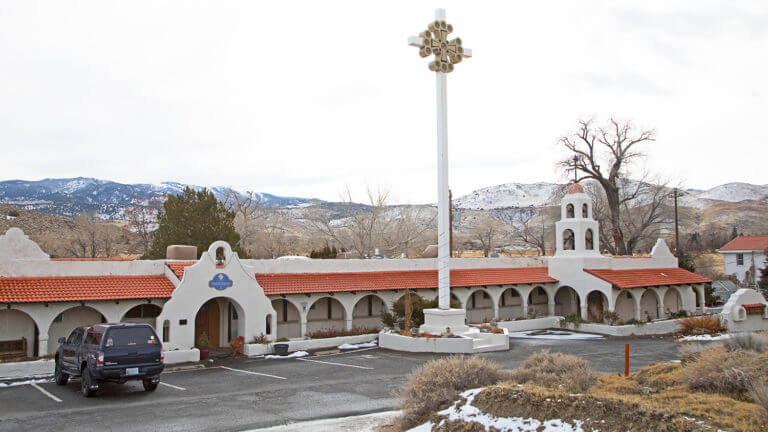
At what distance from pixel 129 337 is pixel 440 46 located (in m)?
15.4

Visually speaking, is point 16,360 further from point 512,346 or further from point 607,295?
point 607,295

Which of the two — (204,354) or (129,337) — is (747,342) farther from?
(204,354)

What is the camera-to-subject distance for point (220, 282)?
2247cm

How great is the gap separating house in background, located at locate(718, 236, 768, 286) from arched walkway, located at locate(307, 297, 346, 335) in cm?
5129

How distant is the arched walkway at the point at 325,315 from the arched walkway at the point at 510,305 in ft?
32.1

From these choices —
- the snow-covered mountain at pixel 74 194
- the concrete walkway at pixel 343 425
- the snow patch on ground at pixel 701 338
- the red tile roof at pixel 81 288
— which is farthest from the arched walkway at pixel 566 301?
the snow-covered mountain at pixel 74 194

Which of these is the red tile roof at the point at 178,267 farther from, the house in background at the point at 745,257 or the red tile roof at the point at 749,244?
the red tile roof at the point at 749,244

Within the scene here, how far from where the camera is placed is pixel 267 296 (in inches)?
953

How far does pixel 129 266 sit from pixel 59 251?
41981 mm

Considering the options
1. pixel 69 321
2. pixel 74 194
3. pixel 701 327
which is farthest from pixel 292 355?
pixel 74 194

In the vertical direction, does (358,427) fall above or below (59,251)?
below

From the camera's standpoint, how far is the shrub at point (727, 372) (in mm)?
9459

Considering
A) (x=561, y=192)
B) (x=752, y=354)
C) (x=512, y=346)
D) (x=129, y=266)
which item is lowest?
(x=512, y=346)

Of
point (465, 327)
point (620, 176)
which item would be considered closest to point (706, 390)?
point (465, 327)
